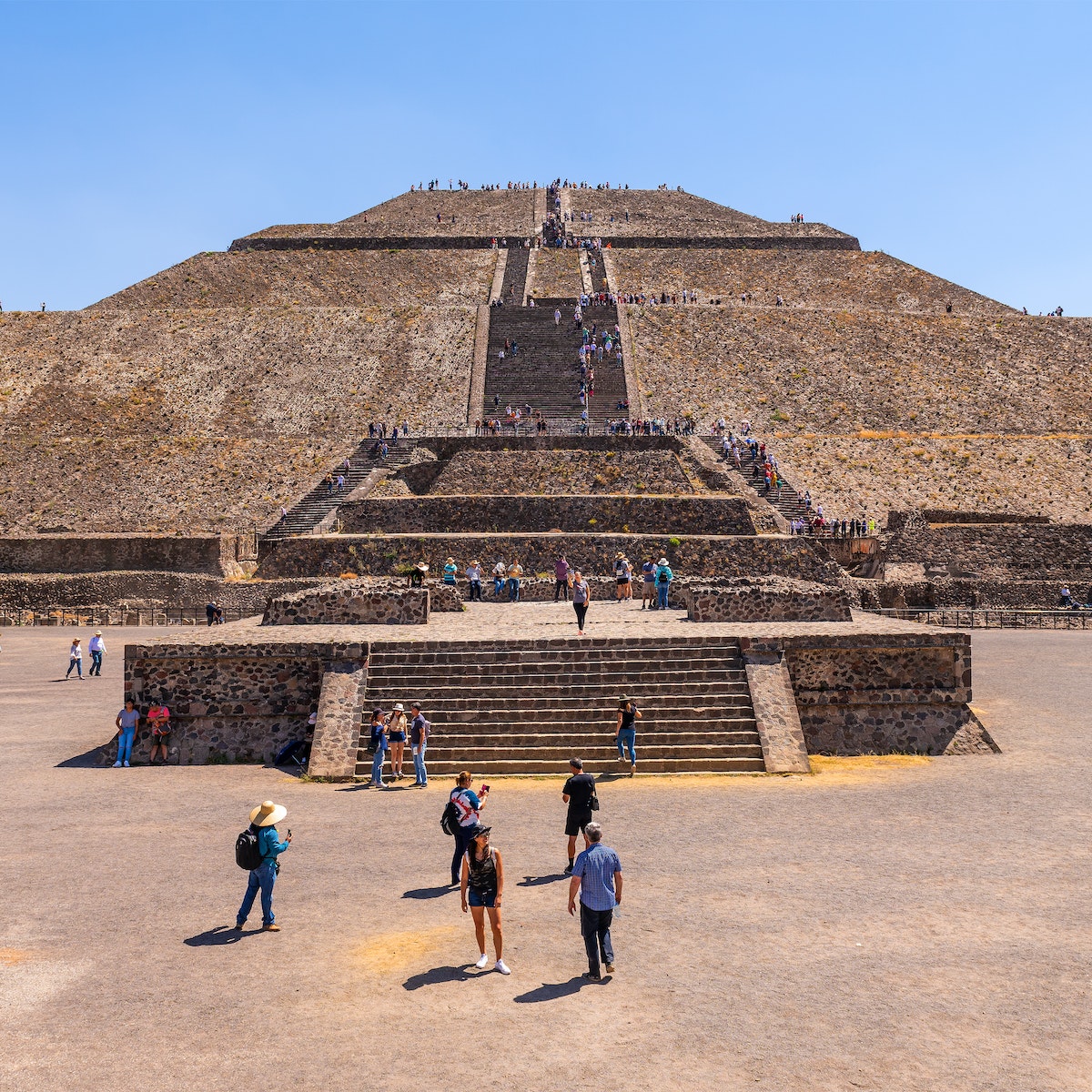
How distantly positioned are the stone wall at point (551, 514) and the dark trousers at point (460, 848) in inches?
→ 857

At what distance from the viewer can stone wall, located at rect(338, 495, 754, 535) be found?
30.4 m

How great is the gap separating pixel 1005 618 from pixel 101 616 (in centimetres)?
2424

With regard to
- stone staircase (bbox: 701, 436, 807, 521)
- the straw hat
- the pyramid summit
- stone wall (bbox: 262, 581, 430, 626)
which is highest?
the pyramid summit

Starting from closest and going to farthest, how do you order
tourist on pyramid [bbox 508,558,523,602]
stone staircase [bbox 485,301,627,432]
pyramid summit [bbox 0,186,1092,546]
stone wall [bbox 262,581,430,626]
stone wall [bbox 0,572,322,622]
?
stone wall [bbox 262,581,430,626]
tourist on pyramid [bbox 508,558,523,602]
stone wall [bbox 0,572,322,622]
pyramid summit [bbox 0,186,1092,546]
stone staircase [bbox 485,301,627,432]

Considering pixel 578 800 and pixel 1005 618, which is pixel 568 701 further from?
pixel 1005 618

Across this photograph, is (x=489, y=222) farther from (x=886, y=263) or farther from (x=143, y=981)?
(x=143, y=981)

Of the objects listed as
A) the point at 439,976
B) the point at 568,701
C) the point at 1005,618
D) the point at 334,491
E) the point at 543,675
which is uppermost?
the point at 334,491

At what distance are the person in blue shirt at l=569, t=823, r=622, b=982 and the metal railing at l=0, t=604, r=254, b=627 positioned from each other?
2463 cm

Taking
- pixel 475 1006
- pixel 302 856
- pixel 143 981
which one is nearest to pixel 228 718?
pixel 302 856

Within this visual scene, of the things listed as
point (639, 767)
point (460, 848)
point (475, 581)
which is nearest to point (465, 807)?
point (460, 848)

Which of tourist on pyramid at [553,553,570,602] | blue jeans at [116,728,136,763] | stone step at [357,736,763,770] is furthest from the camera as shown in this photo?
tourist on pyramid at [553,553,570,602]

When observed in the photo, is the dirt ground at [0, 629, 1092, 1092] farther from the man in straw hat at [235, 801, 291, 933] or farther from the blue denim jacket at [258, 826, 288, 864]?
the blue denim jacket at [258, 826, 288, 864]

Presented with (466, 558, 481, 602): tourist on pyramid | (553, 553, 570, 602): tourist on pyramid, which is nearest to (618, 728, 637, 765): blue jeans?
(553, 553, 570, 602): tourist on pyramid

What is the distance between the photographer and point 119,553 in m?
32.1
